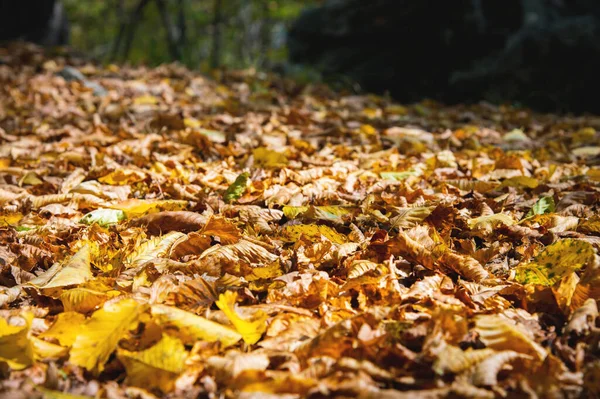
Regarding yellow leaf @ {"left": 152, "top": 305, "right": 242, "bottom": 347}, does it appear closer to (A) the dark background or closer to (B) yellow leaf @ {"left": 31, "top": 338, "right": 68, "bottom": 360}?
(B) yellow leaf @ {"left": 31, "top": 338, "right": 68, "bottom": 360}

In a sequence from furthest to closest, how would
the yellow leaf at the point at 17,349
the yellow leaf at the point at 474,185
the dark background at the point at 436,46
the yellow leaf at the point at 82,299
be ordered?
1. the dark background at the point at 436,46
2. the yellow leaf at the point at 474,185
3. the yellow leaf at the point at 82,299
4. the yellow leaf at the point at 17,349

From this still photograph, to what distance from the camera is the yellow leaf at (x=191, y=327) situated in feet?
3.99

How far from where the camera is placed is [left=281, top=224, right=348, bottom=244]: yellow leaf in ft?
5.90

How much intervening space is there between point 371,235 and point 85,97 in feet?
12.4

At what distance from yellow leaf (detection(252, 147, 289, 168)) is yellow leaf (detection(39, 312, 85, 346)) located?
5.37ft

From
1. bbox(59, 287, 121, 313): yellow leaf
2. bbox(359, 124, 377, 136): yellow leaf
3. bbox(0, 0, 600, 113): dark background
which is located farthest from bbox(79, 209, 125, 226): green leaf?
bbox(0, 0, 600, 113): dark background

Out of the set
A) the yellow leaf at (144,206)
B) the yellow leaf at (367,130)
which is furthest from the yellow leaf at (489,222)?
the yellow leaf at (367,130)

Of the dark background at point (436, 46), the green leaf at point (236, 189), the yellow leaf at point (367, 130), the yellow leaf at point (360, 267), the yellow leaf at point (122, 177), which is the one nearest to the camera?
the yellow leaf at point (360, 267)

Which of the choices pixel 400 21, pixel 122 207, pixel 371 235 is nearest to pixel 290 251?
pixel 371 235

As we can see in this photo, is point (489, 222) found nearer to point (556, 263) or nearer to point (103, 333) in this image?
point (556, 263)

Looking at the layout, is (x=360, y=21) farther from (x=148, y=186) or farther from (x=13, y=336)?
(x=13, y=336)

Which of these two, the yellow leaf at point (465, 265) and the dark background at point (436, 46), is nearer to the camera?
the yellow leaf at point (465, 265)

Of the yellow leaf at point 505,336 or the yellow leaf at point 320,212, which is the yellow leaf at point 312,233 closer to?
the yellow leaf at point 320,212

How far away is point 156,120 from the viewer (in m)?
3.75
